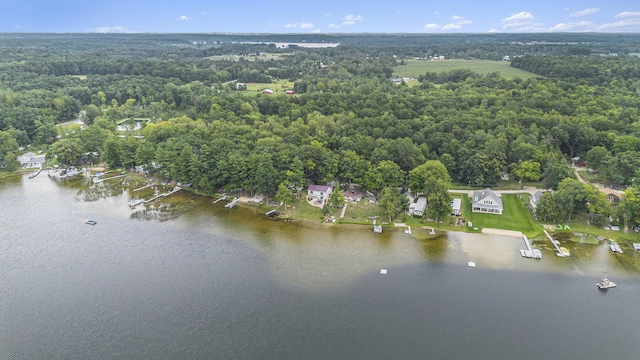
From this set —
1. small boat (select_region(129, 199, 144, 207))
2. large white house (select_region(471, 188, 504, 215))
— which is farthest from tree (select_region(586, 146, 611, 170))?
small boat (select_region(129, 199, 144, 207))

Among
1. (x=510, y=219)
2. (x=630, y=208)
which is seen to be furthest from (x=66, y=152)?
(x=630, y=208)

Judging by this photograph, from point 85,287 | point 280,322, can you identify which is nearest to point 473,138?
point 280,322

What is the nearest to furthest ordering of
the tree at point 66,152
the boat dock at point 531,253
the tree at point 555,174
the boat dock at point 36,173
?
the boat dock at point 531,253 < the tree at point 555,174 < the boat dock at point 36,173 < the tree at point 66,152

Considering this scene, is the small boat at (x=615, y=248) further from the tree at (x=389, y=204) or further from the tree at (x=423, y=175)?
the tree at (x=389, y=204)

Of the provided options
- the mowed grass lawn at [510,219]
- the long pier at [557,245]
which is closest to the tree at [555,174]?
the mowed grass lawn at [510,219]

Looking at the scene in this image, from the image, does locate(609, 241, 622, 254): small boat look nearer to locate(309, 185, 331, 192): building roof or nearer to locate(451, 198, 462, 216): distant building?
locate(451, 198, 462, 216): distant building

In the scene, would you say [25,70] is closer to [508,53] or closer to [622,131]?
[622,131]

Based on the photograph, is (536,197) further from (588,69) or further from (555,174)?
(588,69)
